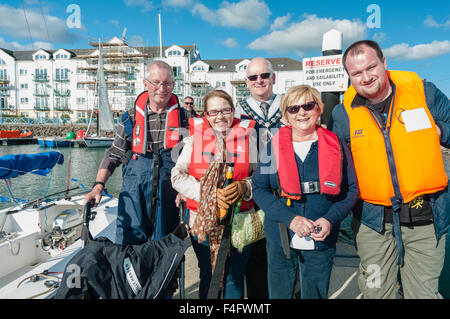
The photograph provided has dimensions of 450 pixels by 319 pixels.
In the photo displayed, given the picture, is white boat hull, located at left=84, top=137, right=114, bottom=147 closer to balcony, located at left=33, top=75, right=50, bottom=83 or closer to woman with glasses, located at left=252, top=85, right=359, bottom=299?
balcony, located at left=33, top=75, right=50, bottom=83

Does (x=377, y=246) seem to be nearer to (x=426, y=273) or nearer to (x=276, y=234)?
(x=426, y=273)

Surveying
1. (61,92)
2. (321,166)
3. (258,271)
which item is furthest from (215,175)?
(61,92)

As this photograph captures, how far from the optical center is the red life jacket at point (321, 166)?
195 centimetres

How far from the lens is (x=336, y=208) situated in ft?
6.52

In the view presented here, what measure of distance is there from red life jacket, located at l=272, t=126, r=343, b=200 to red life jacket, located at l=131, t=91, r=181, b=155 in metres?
1.09

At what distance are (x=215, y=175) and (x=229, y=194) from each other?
178 mm

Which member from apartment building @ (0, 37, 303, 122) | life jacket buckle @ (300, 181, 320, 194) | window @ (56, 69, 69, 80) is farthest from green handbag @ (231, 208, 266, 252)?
window @ (56, 69, 69, 80)

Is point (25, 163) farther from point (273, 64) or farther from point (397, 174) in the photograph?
point (273, 64)

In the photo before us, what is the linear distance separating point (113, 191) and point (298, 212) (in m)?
16.0

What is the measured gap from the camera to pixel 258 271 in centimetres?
259

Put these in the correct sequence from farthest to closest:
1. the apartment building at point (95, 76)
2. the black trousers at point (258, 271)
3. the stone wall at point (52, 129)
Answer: the apartment building at point (95, 76)
the stone wall at point (52, 129)
the black trousers at point (258, 271)

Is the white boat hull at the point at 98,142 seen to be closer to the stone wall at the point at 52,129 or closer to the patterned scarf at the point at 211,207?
the stone wall at the point at 52,129

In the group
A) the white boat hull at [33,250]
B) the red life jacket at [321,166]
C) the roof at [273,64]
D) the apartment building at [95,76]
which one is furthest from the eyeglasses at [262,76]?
the roof at [273,64]

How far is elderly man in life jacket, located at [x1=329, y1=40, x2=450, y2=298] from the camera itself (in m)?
1.98
